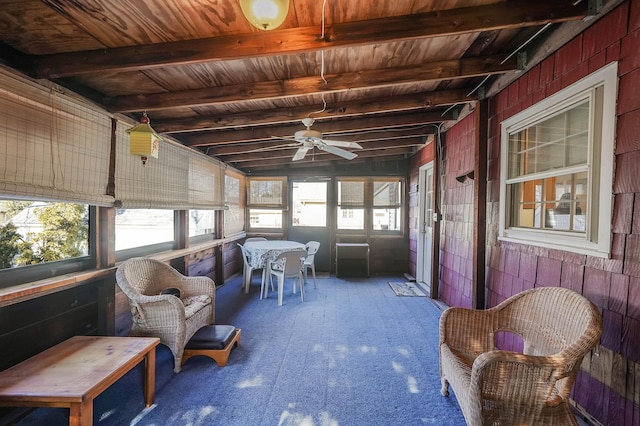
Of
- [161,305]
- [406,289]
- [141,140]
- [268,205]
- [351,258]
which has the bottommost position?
[406,289]

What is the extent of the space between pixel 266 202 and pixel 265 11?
512 centimetres

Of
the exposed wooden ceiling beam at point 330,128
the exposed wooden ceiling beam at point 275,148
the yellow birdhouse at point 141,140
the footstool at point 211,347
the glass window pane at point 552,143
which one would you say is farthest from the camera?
the exposed wooden ceiling beam at point 275,148

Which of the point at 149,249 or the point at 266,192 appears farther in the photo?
the point at 266,192

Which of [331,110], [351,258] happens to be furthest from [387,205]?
[331,110]

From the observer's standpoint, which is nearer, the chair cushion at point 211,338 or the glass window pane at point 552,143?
the glass window pane at point 552,143

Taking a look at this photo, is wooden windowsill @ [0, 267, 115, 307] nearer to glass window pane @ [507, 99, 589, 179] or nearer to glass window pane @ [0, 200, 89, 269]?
glass window pane @ [0, 200, 89, 269]

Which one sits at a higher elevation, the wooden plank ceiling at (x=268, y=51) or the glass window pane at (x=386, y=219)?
the wooden plank ceiling at (x=268, y=51)

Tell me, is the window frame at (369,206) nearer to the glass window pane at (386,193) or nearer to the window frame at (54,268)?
the glass window pane at (386,193)

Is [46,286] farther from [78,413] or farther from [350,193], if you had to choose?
[350,193]

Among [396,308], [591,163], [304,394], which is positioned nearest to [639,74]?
[591,163]

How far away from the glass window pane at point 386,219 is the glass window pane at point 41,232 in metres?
4.91

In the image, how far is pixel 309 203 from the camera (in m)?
6.16

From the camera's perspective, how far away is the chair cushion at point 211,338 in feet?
7.83

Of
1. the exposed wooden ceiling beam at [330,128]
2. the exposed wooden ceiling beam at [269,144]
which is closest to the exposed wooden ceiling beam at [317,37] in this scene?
the exposed wooden ceiling beam at [330,128]
